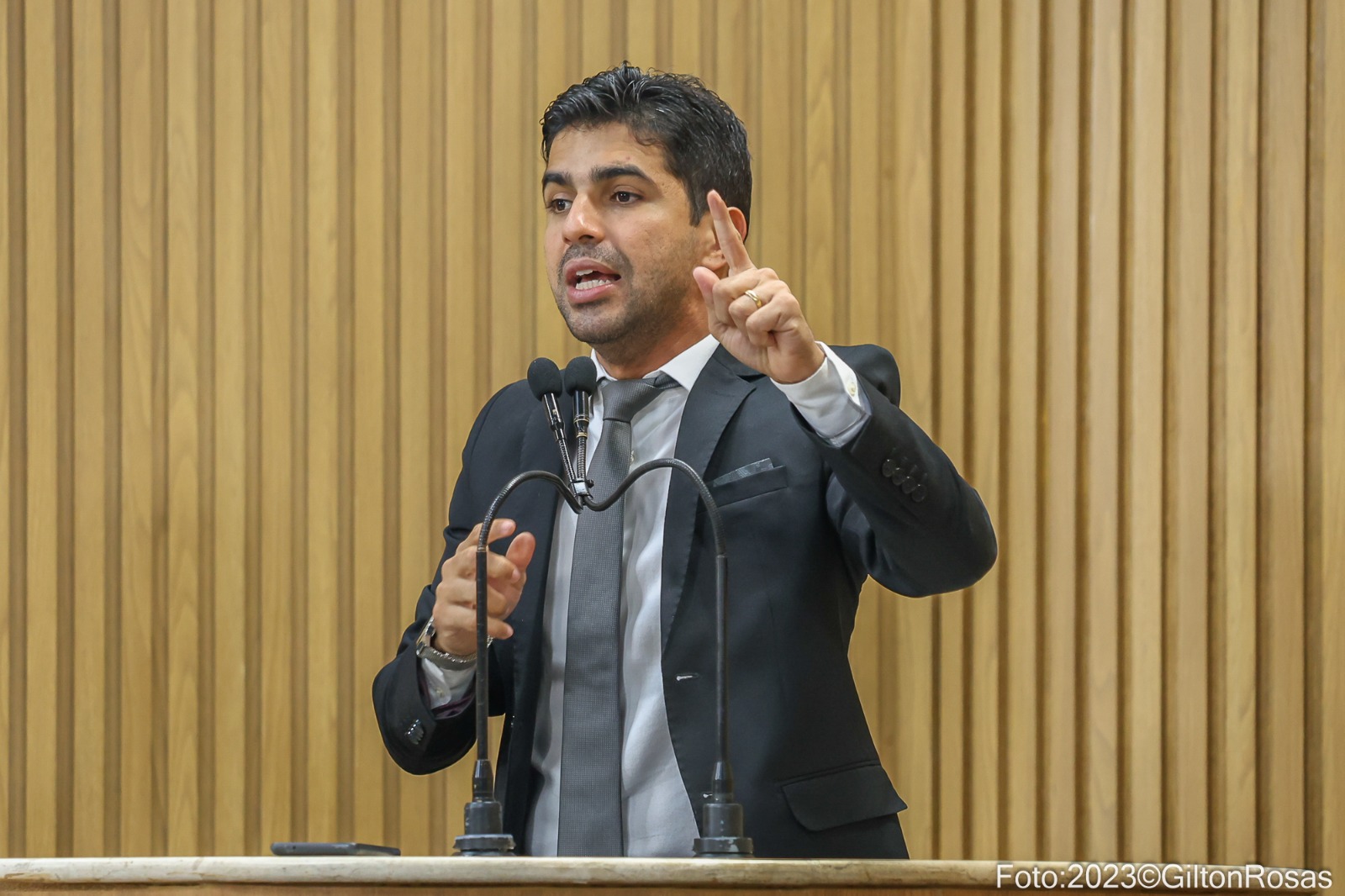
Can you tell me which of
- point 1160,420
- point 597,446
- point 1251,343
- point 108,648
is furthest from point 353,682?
point 1251,343

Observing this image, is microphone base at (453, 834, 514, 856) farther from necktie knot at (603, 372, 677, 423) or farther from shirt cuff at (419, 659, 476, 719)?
necktie knot at (603, 372, 677, 423)

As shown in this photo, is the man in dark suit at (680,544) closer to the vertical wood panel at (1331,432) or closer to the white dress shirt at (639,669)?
the white dress shirt at (639,669)

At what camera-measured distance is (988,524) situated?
1673 mm

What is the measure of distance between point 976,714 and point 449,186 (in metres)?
1.37

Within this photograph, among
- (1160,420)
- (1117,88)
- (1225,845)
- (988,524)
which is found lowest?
(1225,845)

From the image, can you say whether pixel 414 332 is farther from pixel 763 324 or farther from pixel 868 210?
pixel 763 324

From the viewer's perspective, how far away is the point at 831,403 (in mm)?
1523

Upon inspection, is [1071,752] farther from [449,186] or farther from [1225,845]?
[449,186]

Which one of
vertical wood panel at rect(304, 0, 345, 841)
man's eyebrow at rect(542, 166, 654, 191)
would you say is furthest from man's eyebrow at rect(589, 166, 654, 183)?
vertical wood panel at rect(304, 0, 345, 841)

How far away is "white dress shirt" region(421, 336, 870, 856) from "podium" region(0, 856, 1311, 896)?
1.74 ft

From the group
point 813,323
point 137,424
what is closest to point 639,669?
point 813,323

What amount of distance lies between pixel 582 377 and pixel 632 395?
23 cm

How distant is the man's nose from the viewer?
191 centimetres

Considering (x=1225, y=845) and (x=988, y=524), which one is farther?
(x=1225, y=845)
